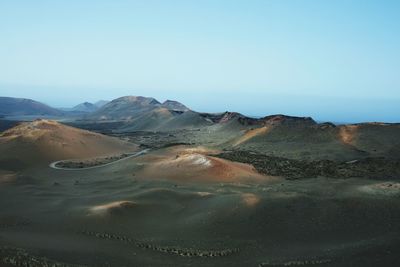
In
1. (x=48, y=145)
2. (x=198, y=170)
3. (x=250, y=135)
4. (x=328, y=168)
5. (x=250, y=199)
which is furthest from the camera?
(x=250, y=135)

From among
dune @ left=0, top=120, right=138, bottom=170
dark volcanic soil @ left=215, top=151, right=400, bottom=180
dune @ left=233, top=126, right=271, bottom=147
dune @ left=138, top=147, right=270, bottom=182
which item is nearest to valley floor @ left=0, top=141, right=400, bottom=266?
dune @ left=138, top=147, right=270, bottom=182

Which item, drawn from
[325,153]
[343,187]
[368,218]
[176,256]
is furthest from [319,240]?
[325,153]

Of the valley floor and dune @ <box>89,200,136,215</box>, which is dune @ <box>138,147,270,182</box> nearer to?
the valley floor

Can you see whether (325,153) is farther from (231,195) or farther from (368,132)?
(231,195)

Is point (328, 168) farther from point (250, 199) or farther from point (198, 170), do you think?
point (250, 199)

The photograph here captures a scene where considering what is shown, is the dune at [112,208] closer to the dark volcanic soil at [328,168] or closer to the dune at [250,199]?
the dune at [250,199]

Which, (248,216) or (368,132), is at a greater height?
(368,132)

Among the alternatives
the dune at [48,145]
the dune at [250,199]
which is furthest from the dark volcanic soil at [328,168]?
the dune at [48,145]

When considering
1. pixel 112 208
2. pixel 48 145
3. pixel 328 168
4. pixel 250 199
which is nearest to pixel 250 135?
pixel 328 168
